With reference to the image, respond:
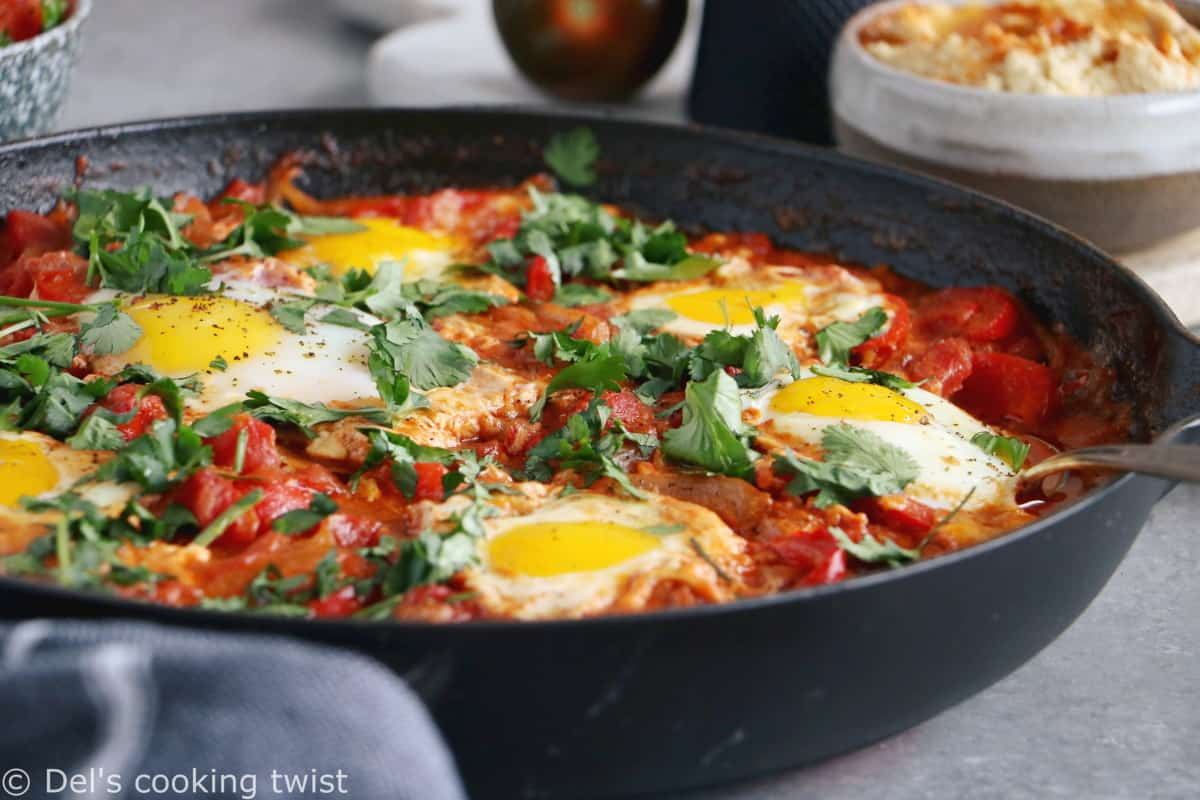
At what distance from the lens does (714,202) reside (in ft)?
14.3

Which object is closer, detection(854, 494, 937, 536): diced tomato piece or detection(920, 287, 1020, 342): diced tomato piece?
detection(854, 494, 937, 536): diced tomato piece

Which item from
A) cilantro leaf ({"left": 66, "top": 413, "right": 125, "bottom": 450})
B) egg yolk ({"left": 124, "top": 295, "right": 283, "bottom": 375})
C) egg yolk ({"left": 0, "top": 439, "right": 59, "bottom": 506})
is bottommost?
egg yolk ({"left": 124, "top": 295, "right": 283, "bottom": 375})

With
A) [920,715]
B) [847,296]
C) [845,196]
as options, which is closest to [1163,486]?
[920,715]

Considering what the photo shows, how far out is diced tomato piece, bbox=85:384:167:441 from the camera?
3014mm

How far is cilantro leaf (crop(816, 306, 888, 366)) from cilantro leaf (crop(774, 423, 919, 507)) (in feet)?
1.63

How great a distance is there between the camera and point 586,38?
18.8 feet

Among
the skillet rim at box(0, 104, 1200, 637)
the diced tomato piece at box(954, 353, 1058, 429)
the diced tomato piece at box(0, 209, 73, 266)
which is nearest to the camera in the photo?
the skillet rim at box(0, 104, 1200, 637)

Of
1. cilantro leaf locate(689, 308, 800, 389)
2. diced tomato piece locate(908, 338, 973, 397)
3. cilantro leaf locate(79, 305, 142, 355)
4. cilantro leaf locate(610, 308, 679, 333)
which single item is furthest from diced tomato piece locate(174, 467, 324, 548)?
diced tomato piece locate(908, 338, 973, 397)

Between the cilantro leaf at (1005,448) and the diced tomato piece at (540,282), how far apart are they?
125 cm

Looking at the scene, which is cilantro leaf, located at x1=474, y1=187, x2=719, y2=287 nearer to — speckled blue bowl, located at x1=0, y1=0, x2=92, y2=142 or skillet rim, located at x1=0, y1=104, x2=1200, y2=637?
skillet rim, located at x1=0, y1=104, x2=1200, y2=637

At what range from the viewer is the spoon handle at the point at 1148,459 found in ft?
7.95

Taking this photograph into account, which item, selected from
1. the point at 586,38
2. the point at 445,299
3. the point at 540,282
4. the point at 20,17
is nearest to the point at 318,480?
the point at 445,299

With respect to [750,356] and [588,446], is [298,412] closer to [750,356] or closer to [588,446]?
[588,446]

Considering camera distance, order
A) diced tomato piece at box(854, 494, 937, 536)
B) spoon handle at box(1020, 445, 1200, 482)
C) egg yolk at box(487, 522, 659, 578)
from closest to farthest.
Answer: spoon handle at box(1020, 445, 1200, 482) < egg yolk at box(487, 522, 659, 578) < diced tomato piece at box(854, 494, 937, 536)
